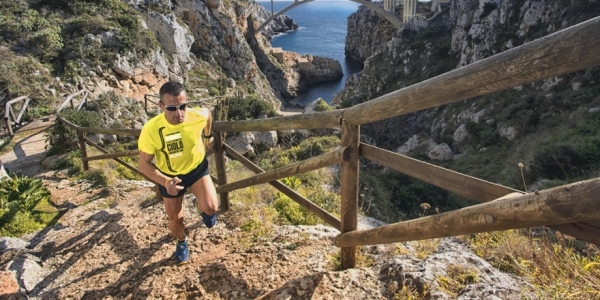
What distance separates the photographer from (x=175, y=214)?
3137 millimetres

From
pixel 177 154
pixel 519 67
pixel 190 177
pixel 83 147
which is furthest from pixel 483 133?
pixel 519 67

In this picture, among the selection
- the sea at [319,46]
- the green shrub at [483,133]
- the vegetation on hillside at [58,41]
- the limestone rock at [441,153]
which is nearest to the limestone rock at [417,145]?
the limestone rock at [441,153]

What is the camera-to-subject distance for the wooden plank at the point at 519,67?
998 millimetres

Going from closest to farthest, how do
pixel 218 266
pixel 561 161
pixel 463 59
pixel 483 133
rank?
pixel 218 266, pixel 561 161, pixel 483 133, pixel 463 59

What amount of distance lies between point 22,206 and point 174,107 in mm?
3864

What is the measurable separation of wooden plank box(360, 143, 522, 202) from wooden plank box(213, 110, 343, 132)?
0.37m

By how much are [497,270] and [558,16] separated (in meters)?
22.9

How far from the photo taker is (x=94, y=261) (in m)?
3.53

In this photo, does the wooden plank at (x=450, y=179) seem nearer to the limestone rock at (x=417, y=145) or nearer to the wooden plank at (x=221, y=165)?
the wooden plank at (x=221, y=165)

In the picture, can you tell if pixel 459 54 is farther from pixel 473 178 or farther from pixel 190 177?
pixel 473 178

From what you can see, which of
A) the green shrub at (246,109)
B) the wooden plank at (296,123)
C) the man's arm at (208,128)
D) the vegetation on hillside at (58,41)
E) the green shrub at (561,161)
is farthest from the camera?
the green shrub at (246,109)

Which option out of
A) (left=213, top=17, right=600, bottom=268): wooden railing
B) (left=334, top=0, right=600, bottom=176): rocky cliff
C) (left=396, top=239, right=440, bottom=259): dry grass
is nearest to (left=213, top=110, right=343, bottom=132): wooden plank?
(left=213, top=17, right=600, bottom=268): wooden railing

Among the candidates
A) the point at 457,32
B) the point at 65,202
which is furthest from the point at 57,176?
the point at 457,32

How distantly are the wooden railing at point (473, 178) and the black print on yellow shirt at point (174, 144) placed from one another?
3.23 ft
